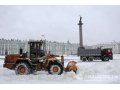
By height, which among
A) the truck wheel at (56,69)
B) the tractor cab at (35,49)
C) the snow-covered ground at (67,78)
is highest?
the tractor cab at (35,49)

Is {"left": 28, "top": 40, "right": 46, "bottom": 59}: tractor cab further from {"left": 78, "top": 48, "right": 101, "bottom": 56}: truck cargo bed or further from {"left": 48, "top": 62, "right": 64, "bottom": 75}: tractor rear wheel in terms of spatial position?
{"left": 78, "top": 48, "right": 101, "bottom": 56}: truck cargo bed

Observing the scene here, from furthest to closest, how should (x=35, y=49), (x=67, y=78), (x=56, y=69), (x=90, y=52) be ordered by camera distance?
1. (x=90, y=52)
2. (x=35, y=49)
3. (x=56, y=69)
4. (x=67, y=78)

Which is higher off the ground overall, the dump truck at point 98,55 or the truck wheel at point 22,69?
the dump truck at point 98,55

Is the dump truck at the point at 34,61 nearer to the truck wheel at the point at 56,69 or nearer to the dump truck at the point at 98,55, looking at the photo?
the truck wheel at the point at 56,69

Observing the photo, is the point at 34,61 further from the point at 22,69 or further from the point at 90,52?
the point at 90,52

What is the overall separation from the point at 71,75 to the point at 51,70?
1608mm

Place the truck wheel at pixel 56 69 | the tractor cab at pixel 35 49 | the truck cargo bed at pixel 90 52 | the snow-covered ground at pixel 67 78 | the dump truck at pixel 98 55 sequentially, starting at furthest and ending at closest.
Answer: the truck cargo bed at pixel 90 52 < the dump truck at pixel 98 55 < the tractor cab at pixel 35 49 < the truck wheel at pixel 56 69 < the snow-covered ground at pixel 67 78

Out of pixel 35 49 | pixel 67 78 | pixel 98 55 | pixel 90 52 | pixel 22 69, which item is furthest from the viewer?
pixel 90 52

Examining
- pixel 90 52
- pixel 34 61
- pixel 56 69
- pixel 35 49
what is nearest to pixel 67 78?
pixel 56 69

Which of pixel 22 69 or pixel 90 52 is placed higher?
pixel 90 52

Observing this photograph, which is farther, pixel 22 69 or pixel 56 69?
pixel 22 69

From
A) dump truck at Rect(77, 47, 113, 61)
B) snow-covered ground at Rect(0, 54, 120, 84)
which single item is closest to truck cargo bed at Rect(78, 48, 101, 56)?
dump truck at Rect(77, 47, 113, 61)

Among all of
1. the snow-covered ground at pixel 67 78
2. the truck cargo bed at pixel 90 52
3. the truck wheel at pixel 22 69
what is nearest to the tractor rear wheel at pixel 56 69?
the snow-covered ground at pixel 67 78

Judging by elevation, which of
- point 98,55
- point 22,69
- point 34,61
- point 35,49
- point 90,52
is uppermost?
point 90,52
